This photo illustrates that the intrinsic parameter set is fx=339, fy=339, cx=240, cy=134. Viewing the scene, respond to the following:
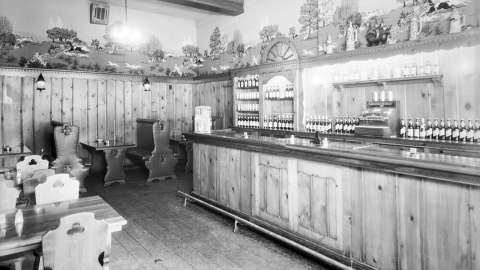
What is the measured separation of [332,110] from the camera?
6281 millimetres

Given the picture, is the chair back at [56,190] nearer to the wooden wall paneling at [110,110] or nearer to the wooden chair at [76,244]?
the wooden chair at [76,244]

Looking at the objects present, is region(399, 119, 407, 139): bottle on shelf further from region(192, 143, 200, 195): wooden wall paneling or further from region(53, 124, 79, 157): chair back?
region(53, 124, 79, 157): chair back

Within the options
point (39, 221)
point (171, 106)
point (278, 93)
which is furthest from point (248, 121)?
point (39, 221)

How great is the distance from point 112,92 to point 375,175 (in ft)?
23.9

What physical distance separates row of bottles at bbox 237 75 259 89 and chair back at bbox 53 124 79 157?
11.8ft

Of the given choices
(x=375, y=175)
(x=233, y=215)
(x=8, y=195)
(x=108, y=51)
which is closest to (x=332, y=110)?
(x=233, y=215)

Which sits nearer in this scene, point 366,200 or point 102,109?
point 366,200

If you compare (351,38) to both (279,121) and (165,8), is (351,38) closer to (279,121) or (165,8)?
(279,121)

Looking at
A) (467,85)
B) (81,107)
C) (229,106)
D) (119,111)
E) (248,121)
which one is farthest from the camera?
(229,106)

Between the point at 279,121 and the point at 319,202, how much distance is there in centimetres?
366

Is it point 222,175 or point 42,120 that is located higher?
point 42,120

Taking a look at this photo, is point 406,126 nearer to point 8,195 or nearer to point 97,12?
point 8,195

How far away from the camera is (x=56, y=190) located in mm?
3146

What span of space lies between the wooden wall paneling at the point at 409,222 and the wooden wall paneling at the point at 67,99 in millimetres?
7509
